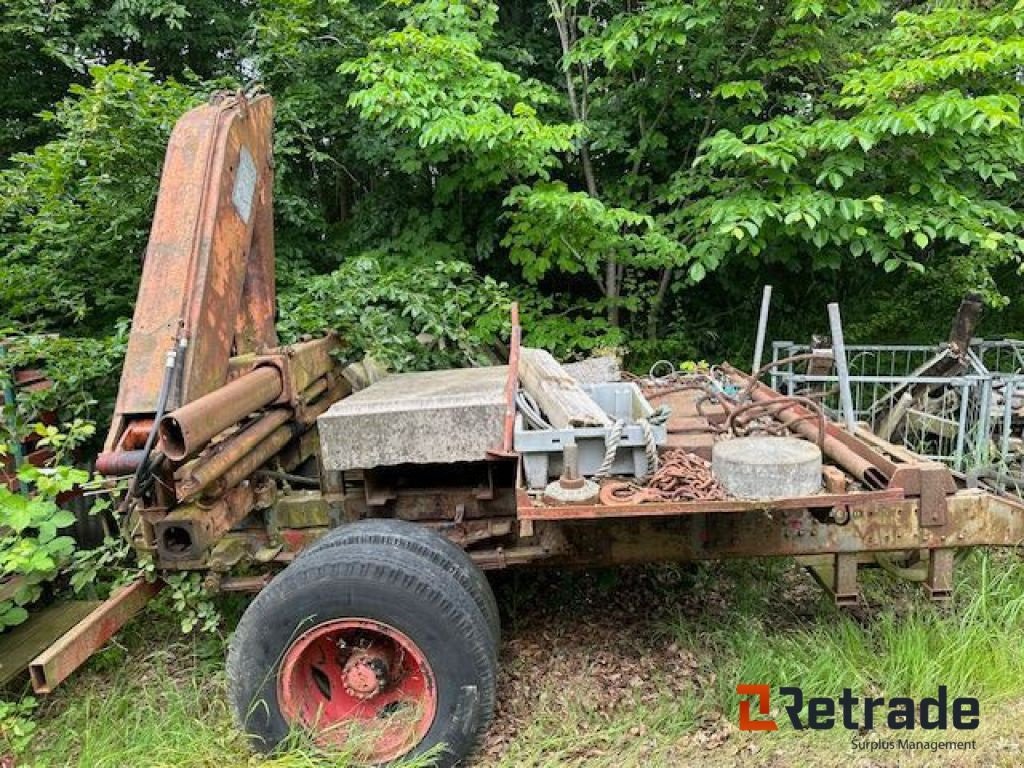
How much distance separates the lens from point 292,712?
262cm

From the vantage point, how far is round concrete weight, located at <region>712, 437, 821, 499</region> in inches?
91.0

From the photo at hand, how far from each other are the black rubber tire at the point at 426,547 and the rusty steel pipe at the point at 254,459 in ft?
1.39

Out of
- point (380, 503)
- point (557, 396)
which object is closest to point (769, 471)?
point (557, 396)

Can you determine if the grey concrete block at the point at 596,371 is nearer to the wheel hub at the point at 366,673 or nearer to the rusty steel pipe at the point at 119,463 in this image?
the wheel hub at the point at 366,673

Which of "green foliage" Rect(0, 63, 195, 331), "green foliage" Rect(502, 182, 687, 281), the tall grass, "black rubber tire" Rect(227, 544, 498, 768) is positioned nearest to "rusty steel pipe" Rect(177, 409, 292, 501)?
"black rubber tire" Rect(227, 544, 498, 768)

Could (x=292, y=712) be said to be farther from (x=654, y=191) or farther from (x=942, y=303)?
(x=942, y=303)

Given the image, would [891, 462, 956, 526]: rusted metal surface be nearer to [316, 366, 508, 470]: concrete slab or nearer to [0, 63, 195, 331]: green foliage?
[316, 366, 508, 470]: concrete slab

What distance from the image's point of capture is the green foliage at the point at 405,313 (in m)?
4.38

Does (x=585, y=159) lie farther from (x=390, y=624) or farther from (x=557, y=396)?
(x=390, y=624)

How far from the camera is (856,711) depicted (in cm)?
290

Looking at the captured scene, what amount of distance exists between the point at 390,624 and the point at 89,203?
4.29 meters

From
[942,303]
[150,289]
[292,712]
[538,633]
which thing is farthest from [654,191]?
[292,712]

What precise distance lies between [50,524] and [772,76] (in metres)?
6.23

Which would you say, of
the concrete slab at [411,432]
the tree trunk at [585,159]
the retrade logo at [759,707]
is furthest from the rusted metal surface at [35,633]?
the tree trunk at [585,159]
